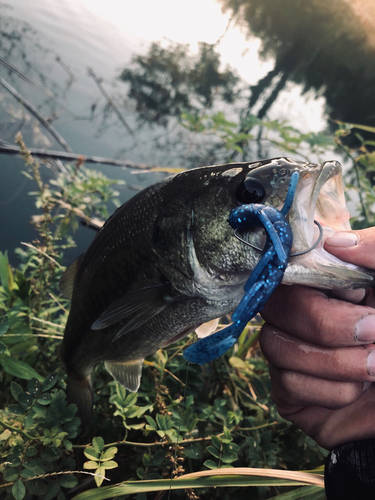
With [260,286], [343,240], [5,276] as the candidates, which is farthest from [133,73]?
[260,286]

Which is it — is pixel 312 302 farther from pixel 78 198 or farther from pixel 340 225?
pixel 78 198

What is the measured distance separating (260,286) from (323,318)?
297 millimetres

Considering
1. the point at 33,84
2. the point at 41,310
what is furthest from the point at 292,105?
the point at 41,310

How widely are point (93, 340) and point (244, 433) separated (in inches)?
40.5

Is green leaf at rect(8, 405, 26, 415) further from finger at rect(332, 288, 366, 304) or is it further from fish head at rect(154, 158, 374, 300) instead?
finger at rect(332, 288, 366, 304)

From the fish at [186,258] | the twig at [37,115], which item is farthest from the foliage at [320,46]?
the fish at [186,258]

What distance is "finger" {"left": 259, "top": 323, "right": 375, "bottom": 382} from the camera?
973 millimetres

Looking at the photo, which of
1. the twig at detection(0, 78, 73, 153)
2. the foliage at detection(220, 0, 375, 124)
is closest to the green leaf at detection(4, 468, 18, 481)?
the twig at detection(0, 78, 73, 153)

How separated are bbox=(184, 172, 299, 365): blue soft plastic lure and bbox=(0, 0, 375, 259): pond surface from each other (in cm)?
197

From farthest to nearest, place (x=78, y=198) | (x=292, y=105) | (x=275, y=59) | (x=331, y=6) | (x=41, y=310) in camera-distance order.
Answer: (x=331, y=6)
(x=275, y=59)
(x=292, y=105)
(x=78, y=198)
(x=41, y=310)

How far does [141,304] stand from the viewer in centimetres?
119

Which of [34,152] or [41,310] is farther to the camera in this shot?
[34,152]

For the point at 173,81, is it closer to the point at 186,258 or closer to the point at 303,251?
the point at 186,258

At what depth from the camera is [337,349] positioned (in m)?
0.99
